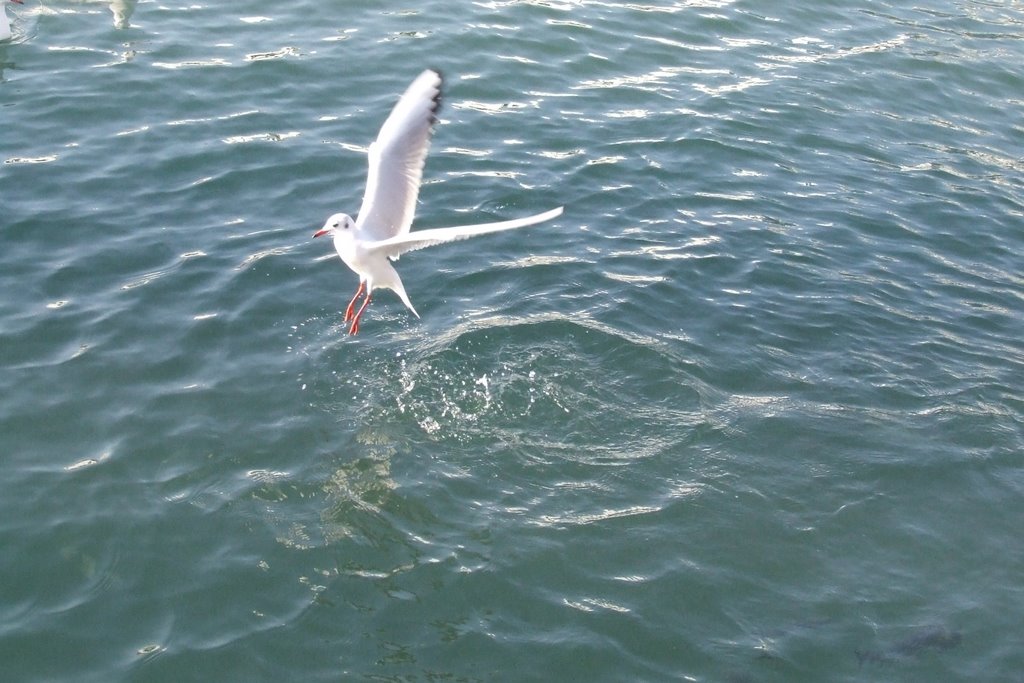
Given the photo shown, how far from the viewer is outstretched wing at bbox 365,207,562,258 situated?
7219 mm

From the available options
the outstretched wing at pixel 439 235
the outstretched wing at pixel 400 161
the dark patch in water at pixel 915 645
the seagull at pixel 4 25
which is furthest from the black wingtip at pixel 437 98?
the seagull at pixel 4 25

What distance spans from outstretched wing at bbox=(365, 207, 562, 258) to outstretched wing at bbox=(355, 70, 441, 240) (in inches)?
11.3

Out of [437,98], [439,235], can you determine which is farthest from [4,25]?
[439,235]

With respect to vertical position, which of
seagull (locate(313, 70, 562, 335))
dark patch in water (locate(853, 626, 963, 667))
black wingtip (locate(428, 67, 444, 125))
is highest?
black wingtip (locate(428, 67, 444, 125))

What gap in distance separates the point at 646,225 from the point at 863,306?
2.32 m

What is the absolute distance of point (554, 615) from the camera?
7.35 m

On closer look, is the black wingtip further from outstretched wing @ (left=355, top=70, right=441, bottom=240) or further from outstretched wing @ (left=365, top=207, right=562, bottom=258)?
outstretched wing @ (left=365, top=207, right=562, bottom=258)

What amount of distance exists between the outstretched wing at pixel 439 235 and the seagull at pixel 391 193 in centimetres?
1

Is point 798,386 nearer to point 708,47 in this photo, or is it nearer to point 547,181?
point 547,181

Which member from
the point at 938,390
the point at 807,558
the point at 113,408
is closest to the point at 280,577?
the point at 113,408

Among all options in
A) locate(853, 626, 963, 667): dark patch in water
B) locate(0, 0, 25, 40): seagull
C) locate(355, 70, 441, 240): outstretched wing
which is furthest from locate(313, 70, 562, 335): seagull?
locate(0, 0, 25, 40): seagull

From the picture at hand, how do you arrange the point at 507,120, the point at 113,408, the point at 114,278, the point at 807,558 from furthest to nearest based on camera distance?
1. the point at 507,120
2. the point at 114,278
3. the point at 113,408
4. the point at 807,558

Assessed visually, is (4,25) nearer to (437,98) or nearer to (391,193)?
(391,193)

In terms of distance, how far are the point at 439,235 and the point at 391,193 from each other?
1.40 metres
